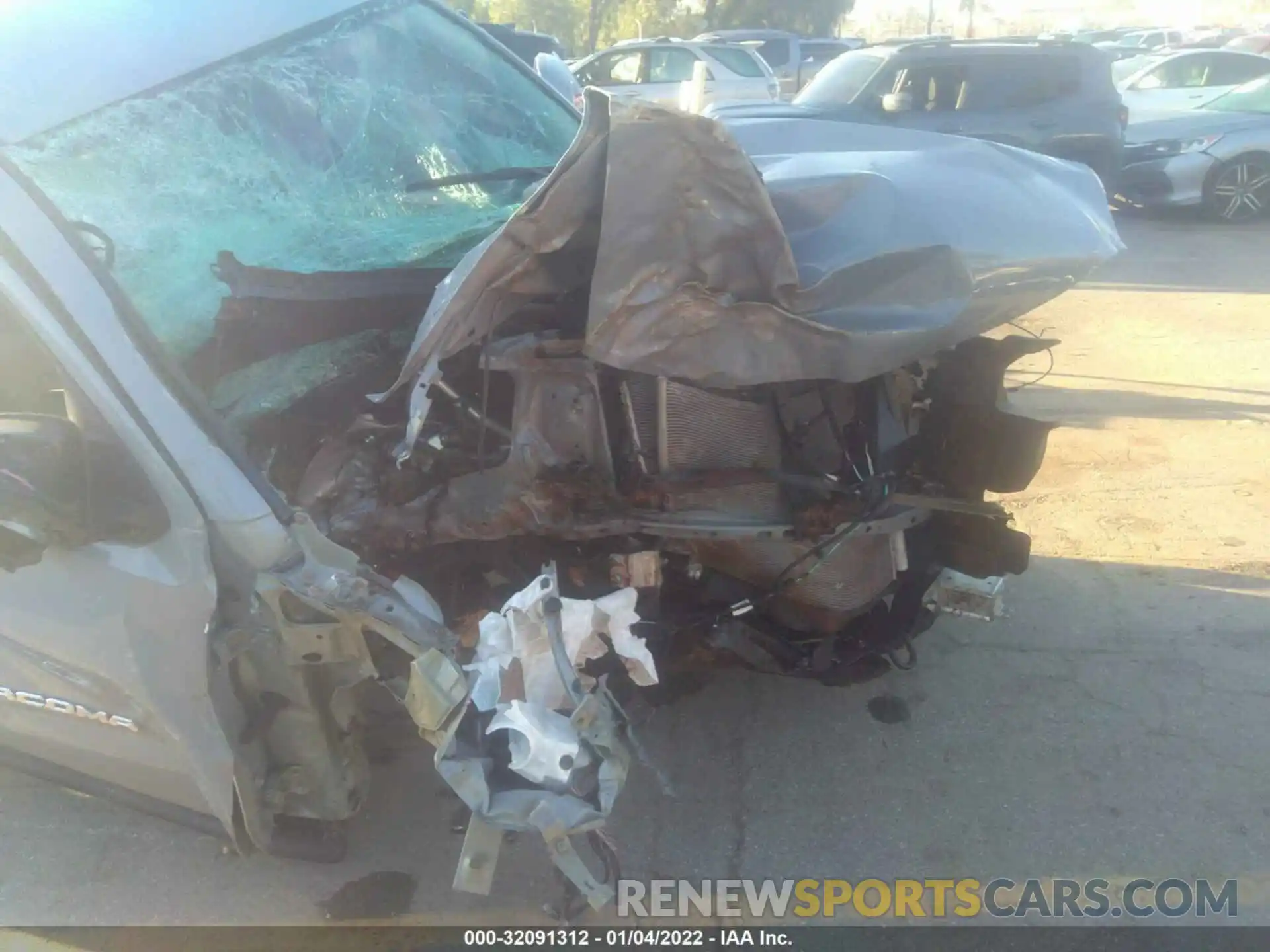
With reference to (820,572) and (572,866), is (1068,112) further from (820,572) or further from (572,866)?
(572,866)

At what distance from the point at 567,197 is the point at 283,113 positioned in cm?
142

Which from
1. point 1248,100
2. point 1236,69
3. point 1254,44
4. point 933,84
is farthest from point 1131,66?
point 933,84

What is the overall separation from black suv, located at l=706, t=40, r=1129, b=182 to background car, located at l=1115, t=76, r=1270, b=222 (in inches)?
32.1

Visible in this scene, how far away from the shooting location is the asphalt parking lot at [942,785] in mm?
2510

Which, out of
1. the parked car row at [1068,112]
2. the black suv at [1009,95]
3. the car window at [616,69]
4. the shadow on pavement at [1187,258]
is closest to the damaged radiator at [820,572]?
the shadow on pavement at [1187,258]

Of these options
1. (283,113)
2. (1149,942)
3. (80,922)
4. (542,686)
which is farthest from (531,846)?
(283,113)

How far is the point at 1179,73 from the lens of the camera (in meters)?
12.4

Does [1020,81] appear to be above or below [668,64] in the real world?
above

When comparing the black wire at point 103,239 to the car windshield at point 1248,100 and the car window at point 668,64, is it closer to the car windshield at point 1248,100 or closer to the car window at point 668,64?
the car windshield at point 1248,100

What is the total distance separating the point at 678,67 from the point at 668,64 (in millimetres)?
156

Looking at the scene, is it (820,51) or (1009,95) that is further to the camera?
(820,51)

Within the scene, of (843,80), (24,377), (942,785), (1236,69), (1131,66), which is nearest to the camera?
(24,377)

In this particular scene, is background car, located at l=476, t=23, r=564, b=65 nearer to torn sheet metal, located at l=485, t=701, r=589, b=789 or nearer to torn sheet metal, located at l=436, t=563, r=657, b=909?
torn sheet metal, located at l=436, t=563, r=657, b=909

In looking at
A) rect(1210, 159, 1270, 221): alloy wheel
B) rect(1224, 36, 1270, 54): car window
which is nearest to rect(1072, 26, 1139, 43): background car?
rect(1224, 36, 1270, 54): car window
